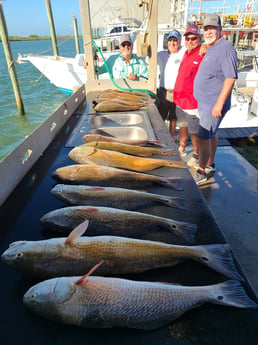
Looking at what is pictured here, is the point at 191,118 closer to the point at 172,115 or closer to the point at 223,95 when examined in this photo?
the point at 172,115

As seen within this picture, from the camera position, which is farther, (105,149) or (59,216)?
(105,149)

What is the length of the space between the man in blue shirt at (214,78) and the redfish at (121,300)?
10.3ft

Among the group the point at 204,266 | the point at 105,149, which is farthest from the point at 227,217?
the point at 204,266

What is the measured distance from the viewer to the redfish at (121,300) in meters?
1.18

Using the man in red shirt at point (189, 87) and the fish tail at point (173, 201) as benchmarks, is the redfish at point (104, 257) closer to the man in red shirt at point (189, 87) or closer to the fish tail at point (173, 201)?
the fish tail at point (173, 201)

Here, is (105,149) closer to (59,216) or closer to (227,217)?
(59,216)

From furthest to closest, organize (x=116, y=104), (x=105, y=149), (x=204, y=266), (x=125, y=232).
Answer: (x=116, y=104) → (x=105, y=149) → (x=125, y=232) → (x=204, y=266)

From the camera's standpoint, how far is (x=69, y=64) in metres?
18.4

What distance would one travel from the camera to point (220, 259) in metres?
1.46

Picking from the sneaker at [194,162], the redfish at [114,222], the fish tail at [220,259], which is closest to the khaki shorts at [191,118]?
the sneaker at [194,162]

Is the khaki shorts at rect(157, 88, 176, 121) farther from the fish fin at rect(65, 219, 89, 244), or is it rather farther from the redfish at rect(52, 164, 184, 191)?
the fish fin at rect(65, 219, 89, 244)

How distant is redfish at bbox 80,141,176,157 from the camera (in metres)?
→ 2.82

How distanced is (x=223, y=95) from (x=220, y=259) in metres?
2.91

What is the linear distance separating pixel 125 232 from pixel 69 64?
64.0ft
